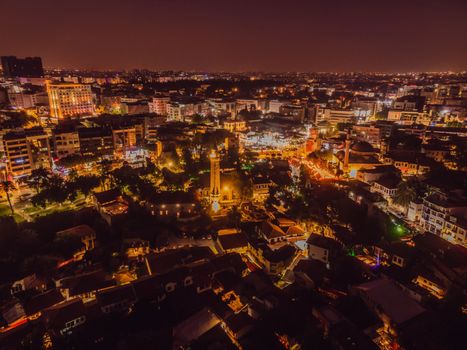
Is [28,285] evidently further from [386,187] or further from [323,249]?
[386,187]

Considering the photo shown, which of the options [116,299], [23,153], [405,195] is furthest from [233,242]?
[23,153]

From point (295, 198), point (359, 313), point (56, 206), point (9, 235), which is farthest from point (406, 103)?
point (9, 235)

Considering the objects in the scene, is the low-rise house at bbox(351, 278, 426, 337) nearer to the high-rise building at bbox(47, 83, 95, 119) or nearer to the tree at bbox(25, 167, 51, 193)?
the tree at bbox(25, 167, 51, 193)

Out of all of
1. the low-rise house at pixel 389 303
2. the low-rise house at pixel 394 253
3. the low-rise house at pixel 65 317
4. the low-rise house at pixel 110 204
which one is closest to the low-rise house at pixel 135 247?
the low-rise house at pixel 110 204

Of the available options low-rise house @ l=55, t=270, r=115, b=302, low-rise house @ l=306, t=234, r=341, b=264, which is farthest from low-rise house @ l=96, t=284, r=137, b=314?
low-rise house @ l=306, t=234, r=341, b=264

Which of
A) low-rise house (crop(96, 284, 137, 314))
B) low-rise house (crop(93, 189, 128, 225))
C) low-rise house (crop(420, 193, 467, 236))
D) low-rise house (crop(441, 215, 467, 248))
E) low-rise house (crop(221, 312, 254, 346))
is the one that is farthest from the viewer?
low-rise house (crop(93, 189, 128, 225))
